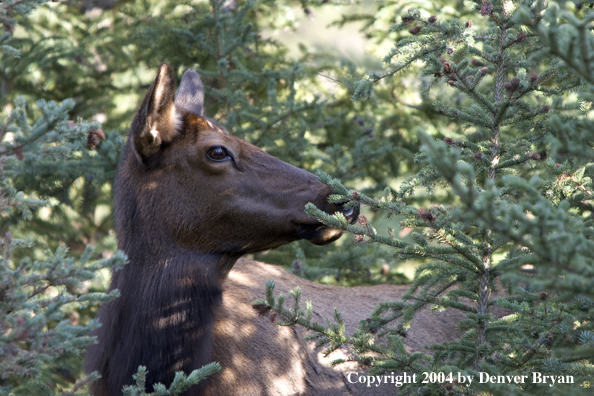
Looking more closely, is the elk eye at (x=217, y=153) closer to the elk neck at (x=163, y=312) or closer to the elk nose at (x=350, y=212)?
the elk neck at (x=163, y=312)

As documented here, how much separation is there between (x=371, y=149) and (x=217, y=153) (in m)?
4.18

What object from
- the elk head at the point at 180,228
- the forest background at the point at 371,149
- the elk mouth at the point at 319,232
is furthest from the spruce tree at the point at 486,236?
the elk head at the point at 180,228

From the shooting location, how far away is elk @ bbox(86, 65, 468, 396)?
4.41 metres

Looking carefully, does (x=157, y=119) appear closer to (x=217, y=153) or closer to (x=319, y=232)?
(x=217, y=153)

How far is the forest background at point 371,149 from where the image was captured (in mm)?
2789

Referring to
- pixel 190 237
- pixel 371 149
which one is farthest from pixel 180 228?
pixel 371 149

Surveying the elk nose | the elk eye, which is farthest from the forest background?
the elk eye

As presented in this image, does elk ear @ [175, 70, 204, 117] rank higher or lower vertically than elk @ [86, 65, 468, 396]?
higher

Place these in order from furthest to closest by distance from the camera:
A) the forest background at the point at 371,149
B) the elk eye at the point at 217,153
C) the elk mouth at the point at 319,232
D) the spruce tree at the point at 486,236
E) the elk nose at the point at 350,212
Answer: the elk eye at the point at 217,153 < the elk mouth at the point at 319,232 < the elk nose at the point at 350,212 < the spruce tree at the point at 486,236 < the forest background at the point at 371,149

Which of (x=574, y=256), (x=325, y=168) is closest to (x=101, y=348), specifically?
(x=574, y=256)

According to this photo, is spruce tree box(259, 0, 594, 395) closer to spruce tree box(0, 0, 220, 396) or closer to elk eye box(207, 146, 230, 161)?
elk eye box(207, 146, 230, 161)

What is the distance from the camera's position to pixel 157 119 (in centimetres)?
460
